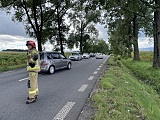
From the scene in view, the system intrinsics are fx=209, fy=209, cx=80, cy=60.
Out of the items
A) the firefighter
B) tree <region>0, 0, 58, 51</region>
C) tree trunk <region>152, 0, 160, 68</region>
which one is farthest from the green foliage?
tree trunk <region>152, 0, 160, 68</region>

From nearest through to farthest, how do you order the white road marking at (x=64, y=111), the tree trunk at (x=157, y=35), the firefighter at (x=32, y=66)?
1. the white road marking at (x=64, y=111)
2. the firefighter at (x=32, y=66)
3. the tree trunk at (x=157, y=35)

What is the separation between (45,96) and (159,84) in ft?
24.8

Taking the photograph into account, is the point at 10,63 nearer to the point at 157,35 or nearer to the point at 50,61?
the point at 50,61

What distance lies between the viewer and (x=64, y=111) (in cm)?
578

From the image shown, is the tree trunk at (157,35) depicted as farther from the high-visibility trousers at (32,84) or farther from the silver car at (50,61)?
the high-visibility trousers at (32,84)

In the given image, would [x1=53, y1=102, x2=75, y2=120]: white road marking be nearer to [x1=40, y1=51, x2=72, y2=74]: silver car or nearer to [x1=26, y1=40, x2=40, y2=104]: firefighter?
[x1=26, y1=40, x2=40, y2=104]: firefighter

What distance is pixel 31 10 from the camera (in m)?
31.8

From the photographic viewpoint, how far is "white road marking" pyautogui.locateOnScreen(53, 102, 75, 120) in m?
5.28

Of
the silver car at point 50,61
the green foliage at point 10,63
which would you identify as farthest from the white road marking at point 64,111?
the green foliage at point 10,63

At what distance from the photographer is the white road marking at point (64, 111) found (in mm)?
5275

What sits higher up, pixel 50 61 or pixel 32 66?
pixel 32 66

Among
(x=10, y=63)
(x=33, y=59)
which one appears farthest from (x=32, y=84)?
(x=10, y=63)

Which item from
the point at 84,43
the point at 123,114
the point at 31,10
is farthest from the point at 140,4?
the point at 84,43

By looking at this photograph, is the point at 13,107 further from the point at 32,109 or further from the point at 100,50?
the point at 100,50
